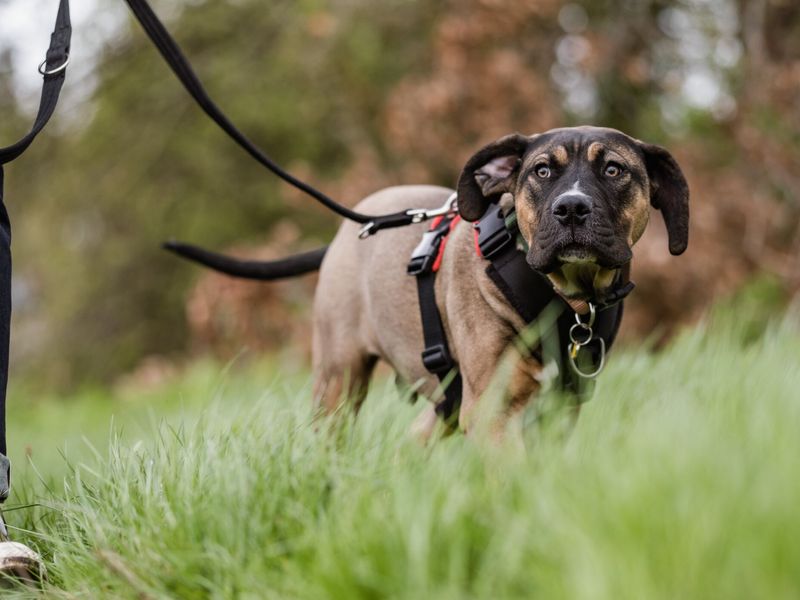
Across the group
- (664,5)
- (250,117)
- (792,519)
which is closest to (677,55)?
(664,5)

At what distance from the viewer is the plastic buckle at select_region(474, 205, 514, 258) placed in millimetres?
3842

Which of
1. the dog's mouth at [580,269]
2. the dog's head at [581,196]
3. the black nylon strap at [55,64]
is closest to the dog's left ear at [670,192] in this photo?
the dog's head at [581,196]

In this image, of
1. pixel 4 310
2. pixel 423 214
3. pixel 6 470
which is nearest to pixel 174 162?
pixel 423 214

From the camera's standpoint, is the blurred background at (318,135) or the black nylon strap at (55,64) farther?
Result: the blurred background at (318,135)

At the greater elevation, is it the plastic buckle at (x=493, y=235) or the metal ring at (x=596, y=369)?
the plastic buckle at (x=493, y=235)

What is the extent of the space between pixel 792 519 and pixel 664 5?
1045 cm

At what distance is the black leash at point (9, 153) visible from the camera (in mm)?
3502

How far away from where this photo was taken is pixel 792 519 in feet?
6.85

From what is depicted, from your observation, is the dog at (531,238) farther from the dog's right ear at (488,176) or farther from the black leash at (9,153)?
the black leash at (9,153)

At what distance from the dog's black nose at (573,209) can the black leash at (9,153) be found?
1.96 meters

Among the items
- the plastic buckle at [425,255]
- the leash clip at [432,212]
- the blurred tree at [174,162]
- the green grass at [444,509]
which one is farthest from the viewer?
the blurred tree at [174,162]

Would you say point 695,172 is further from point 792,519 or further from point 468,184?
point 792,519

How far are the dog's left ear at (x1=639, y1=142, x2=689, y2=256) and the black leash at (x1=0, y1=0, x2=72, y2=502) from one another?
92.1 inches

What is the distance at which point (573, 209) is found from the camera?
3477 millimetres
